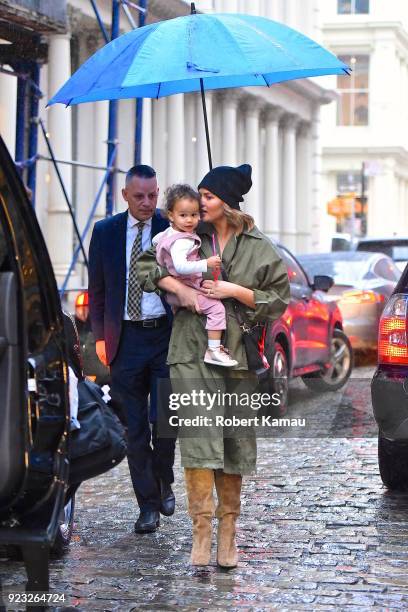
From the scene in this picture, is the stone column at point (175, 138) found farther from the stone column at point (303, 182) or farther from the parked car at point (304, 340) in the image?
the parked car at point (304, 340)

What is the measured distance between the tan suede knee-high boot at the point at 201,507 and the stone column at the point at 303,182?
144 feet

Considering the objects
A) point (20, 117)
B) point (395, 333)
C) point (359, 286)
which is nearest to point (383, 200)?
point (359, 286)

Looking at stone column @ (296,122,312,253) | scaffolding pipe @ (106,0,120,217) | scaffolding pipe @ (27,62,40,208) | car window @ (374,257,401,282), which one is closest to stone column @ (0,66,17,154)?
scaffolding pipe @ (106,0,120,217)

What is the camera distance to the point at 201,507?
21.1ft

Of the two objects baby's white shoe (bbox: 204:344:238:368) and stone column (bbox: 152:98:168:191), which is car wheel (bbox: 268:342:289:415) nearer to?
baby's white shoe (bbox: 204:344:238:368)

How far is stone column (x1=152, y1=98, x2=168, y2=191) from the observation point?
35125 mm

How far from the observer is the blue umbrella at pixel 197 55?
6.95 meters

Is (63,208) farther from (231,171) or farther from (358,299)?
(231,171)

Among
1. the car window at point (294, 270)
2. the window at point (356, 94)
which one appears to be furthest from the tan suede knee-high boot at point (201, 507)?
the window at point (356, 94)

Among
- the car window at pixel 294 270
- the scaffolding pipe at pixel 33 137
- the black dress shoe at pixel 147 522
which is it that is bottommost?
the black dress shoe at pixel 147 522

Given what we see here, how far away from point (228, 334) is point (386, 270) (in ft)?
40.7

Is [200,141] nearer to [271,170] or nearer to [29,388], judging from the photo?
[271,170]

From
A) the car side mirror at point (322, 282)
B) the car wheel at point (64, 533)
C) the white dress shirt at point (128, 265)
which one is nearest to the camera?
the car wheel at point (64, 533)

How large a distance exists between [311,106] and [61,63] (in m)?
25.4
